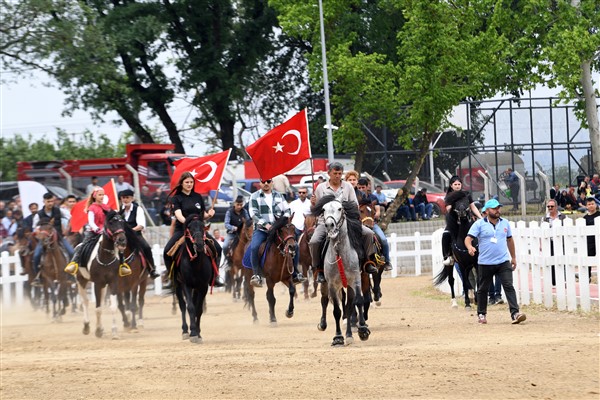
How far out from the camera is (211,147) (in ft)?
268

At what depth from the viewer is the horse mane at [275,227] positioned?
72.6 ft

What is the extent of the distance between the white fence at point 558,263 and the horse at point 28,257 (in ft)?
32.9

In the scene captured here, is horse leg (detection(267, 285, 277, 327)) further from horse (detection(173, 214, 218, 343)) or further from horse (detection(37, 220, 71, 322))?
horse (detection(37, 220, 71, 322))

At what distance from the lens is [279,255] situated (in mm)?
22547

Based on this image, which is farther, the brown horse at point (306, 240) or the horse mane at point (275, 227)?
the horse mane at point (275, 227)

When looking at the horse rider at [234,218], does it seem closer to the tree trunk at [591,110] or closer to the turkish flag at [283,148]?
the turkish flag at [283,148]

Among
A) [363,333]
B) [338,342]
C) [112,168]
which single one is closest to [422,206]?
[112,168]

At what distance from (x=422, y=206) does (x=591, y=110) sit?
6367 millimetres

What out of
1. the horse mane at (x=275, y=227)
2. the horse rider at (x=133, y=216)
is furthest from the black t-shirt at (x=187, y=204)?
the horse rider at (x=133, y=216)

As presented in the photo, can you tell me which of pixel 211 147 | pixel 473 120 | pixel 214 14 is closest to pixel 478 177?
pixel 473 120

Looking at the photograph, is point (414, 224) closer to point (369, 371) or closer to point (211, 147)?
point (369, 371)

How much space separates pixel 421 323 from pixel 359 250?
361cm

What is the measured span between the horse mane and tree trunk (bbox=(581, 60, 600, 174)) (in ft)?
71.3

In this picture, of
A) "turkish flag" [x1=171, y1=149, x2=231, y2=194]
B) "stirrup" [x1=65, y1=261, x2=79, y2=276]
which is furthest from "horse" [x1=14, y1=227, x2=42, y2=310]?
"stirrup" [x1=65, y1=261, x2=79, y2=276]
